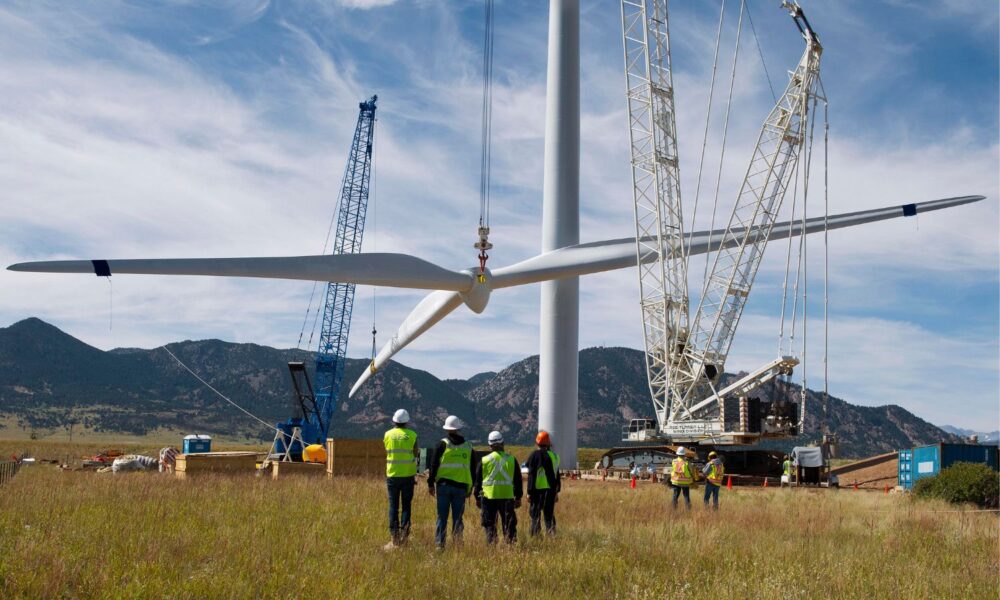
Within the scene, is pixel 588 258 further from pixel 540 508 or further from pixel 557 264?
pixel 540 508

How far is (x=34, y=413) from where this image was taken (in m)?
186

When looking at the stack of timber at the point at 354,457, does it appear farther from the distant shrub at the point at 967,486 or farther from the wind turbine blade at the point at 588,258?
the distant shrub at the point at 967,486

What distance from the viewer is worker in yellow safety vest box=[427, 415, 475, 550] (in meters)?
13.0

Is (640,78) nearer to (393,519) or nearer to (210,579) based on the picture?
(393,519)

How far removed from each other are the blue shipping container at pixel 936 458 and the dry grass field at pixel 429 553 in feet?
59.3

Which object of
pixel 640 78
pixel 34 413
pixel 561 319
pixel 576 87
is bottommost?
pixel 34 413

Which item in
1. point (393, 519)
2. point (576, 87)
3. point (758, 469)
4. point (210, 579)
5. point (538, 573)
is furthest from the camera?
point (758, 469)

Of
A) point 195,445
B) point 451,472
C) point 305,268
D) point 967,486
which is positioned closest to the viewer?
point 451,472

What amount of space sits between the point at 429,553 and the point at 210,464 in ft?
61.0

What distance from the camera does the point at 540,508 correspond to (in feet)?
49.0

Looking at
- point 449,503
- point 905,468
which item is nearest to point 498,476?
point 449,503

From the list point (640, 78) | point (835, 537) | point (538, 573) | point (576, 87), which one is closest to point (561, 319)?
point (576, 87)

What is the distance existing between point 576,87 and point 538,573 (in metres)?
37.0

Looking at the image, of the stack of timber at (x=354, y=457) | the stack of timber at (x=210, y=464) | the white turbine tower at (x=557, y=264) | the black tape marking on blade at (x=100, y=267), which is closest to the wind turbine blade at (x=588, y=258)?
the white turbine tower at (x=557, y=264)
